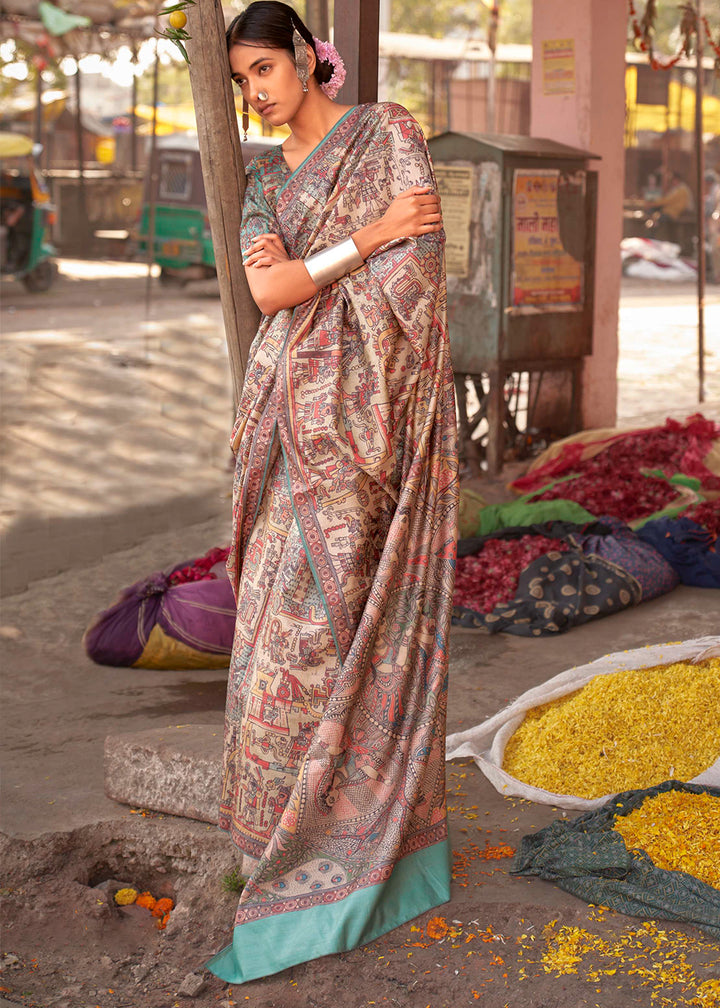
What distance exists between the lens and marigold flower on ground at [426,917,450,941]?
250cm

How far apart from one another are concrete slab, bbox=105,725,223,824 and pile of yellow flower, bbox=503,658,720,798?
87cm

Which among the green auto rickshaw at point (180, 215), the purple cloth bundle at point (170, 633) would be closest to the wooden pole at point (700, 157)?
the purple cloth bundle at point (170, 633)

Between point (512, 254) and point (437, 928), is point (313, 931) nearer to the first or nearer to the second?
point (437, 928)

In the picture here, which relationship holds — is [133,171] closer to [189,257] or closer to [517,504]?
[189,257]

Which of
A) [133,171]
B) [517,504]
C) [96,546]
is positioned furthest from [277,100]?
[133,171]

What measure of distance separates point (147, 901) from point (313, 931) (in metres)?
0.71

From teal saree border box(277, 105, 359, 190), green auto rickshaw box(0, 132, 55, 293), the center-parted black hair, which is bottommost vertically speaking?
teal saree border box(277, 105, 359, 190)

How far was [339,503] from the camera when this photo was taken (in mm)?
2529

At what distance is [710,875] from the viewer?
2572 millimetres

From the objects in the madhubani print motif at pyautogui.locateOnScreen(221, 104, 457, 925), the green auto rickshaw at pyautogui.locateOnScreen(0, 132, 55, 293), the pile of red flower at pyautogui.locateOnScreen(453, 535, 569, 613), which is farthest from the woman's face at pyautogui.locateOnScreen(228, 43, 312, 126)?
the green auto rickshaw at pyautogui.locateOnScreen(0, 132, 55, 293)

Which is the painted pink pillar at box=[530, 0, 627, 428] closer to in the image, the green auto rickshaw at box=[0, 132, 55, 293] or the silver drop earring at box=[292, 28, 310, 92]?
the silver drop earring at box=[292, 28, 310, 92]

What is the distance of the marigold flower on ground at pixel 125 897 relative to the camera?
301 centimetres

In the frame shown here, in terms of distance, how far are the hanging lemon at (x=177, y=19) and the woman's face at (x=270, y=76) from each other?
0.34 metres

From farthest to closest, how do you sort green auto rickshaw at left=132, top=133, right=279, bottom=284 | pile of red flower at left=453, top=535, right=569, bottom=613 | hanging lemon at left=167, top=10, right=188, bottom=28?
green auto rickshaw at left=132, top=133, right=279, bottom=284 < pile of red flower at left=453, top=535, right=569, bottom=613 < hanging lemon at left=167, top=10, right=188, bottom=28
